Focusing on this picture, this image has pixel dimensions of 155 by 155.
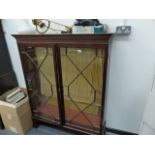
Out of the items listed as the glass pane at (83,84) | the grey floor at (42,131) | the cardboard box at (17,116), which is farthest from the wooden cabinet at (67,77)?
the grey floor at (42,131)

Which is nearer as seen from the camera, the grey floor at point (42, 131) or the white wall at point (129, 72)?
the white wall at point (129, 72)

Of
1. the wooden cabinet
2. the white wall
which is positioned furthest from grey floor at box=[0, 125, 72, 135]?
the white wall

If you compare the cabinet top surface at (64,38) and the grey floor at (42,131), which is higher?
the cabinet top surface at (64,38)

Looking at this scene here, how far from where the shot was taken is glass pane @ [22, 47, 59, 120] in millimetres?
1526

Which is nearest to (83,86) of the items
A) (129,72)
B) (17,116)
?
(129,72)

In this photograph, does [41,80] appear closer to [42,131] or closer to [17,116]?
[17,116]

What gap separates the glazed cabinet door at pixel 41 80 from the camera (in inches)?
59.7

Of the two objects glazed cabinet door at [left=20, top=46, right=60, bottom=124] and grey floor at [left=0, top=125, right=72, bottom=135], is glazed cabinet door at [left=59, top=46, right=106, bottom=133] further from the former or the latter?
grey floor at [left=0, top=125, right=72, bottom=135]

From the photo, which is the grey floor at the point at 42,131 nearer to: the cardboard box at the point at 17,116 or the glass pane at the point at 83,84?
the cardboard box at the point at 17,116

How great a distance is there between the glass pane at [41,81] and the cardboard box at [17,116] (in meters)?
0.11

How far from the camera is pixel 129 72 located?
1459 mm

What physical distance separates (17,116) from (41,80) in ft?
1.77
